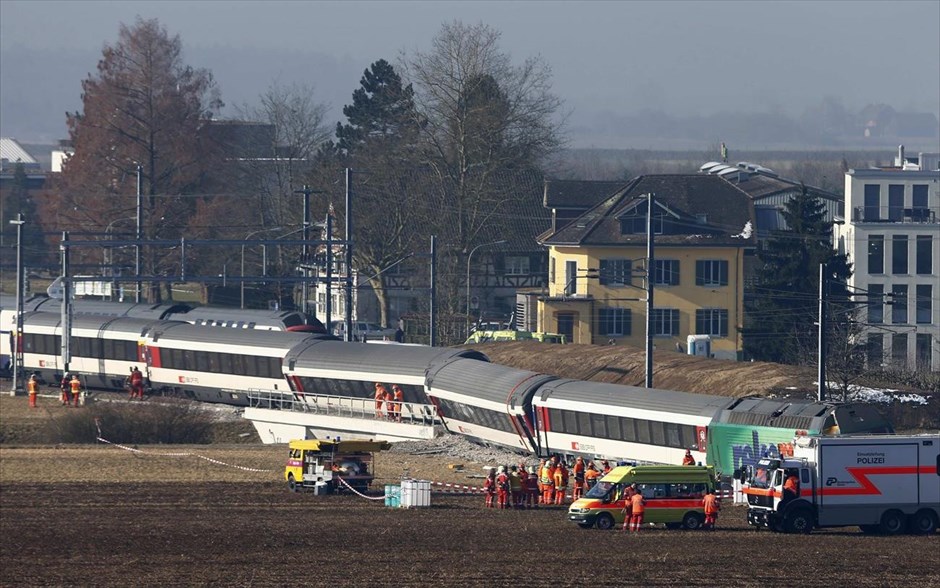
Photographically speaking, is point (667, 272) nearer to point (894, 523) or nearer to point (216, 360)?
point (216, 360)

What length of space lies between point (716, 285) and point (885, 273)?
28.5ft

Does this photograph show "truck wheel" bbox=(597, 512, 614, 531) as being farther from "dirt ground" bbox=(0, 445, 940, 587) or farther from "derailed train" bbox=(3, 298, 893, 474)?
"derailed train" bbox=(3, 298, 893, 474)

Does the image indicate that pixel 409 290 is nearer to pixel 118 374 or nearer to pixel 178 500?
pixel 118 374

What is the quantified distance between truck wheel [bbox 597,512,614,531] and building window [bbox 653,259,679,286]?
45886mm

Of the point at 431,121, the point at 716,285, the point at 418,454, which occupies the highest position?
the point at 431,121

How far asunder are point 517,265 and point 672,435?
54.2 meters

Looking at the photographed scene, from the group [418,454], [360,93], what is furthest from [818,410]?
[360,93]

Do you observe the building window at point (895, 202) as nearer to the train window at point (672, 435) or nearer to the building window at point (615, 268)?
the building window at point (615, 268)

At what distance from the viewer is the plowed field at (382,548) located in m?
26.3

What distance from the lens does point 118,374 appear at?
6694 centimetres

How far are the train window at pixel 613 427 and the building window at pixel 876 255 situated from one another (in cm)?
3912

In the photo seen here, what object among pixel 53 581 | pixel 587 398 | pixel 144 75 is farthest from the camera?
pixel 144 75

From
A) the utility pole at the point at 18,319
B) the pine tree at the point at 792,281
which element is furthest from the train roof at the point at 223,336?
the pine tree at the point at 792,281

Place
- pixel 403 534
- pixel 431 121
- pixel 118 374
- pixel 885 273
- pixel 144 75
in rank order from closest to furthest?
pixel 403 534, pixel 118 374, pixel 885 273, pixel 431 121, pixel 144 75
